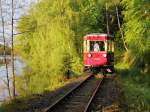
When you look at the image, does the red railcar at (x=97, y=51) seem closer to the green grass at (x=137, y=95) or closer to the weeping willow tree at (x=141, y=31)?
the weeping willow tree at (x=141, y=31)

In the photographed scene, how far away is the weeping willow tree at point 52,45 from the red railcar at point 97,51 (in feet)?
11.2

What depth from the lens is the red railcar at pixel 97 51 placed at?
31281 mm

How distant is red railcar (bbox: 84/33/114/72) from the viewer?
31.3 meters

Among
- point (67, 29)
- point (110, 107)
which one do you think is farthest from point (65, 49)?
point (110, 107)

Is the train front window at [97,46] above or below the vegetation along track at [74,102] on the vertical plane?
above

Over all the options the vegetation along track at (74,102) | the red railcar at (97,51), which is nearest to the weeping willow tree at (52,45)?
the red railcar at (97,51)

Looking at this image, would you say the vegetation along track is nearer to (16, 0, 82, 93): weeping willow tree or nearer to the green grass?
the green grass

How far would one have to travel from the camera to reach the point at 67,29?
36.5m

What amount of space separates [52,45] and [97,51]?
5513 mm

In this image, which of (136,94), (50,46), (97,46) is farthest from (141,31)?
(136,94)

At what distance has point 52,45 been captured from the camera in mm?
36000

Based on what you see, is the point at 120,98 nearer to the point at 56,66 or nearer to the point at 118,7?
the point at 56,66

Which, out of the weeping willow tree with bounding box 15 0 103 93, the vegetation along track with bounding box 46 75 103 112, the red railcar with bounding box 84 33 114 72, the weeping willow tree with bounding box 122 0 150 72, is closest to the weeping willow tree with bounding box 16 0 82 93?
the weeping willow tree with bounding box 15 0 103 93

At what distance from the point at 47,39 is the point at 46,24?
4.20ft
